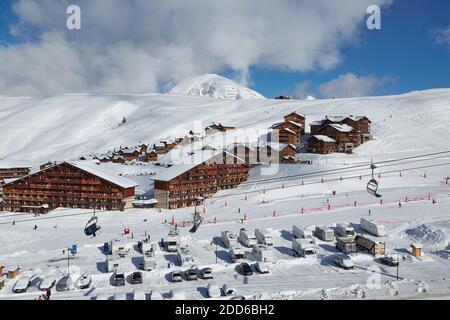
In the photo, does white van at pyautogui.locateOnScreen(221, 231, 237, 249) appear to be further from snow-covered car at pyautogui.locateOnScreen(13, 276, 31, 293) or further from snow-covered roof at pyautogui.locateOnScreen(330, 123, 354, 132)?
snow-covered roof at pyautogui.locateOnScreen(330, 123, 354, 132)

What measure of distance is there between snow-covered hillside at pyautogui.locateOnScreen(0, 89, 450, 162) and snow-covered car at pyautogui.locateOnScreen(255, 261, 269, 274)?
44650 millimetres

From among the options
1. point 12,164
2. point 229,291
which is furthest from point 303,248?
point 12,164

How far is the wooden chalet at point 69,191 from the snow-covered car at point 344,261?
96.1ft

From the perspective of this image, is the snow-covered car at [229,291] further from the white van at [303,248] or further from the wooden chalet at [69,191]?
the wooden chalet at [69,191]

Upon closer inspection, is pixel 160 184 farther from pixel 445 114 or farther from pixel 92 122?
pixel 92 122

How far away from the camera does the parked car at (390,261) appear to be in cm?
2288

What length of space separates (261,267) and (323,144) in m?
45.4

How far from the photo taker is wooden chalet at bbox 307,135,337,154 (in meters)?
64.4

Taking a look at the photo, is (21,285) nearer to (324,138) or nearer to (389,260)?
(389,260)

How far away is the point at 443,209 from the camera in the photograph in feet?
110

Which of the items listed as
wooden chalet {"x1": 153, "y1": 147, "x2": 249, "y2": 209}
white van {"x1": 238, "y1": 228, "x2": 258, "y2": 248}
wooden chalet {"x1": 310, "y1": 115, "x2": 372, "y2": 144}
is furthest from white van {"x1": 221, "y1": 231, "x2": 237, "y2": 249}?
wooden chalet {"x1": 310, "y1": 115, "x2": 372, "y2": 144}
